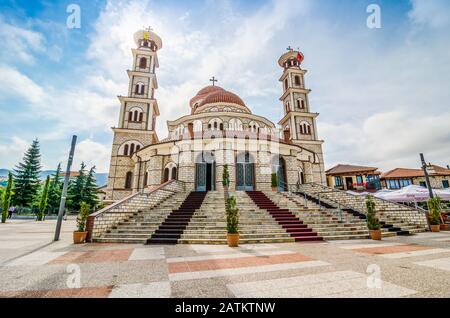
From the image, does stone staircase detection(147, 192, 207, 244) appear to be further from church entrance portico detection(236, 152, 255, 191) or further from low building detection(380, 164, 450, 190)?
low building detection(380, 164, 450, 190)

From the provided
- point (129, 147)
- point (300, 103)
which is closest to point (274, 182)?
→ point (129, 147)

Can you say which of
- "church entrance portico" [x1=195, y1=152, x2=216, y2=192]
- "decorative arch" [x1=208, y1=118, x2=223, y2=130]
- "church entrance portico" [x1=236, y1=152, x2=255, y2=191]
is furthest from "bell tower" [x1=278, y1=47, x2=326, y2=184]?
"church entrance portico" [x1=195, y1=152, x2=216, y2=192]

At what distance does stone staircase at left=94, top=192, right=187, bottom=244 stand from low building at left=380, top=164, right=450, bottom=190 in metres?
39.7

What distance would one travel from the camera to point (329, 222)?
33.3ft

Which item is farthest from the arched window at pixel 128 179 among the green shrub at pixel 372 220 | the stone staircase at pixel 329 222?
the green shrub at pixel 372 220

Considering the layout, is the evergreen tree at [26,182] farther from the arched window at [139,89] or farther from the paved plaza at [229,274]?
the paved plaza at [229,274]

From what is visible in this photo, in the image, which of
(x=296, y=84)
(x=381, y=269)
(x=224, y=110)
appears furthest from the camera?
(x=296, y=84)

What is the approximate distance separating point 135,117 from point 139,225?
19065 millimetres

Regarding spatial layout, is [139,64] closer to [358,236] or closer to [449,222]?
[358,236]

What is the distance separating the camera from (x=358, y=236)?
28.8 ft
